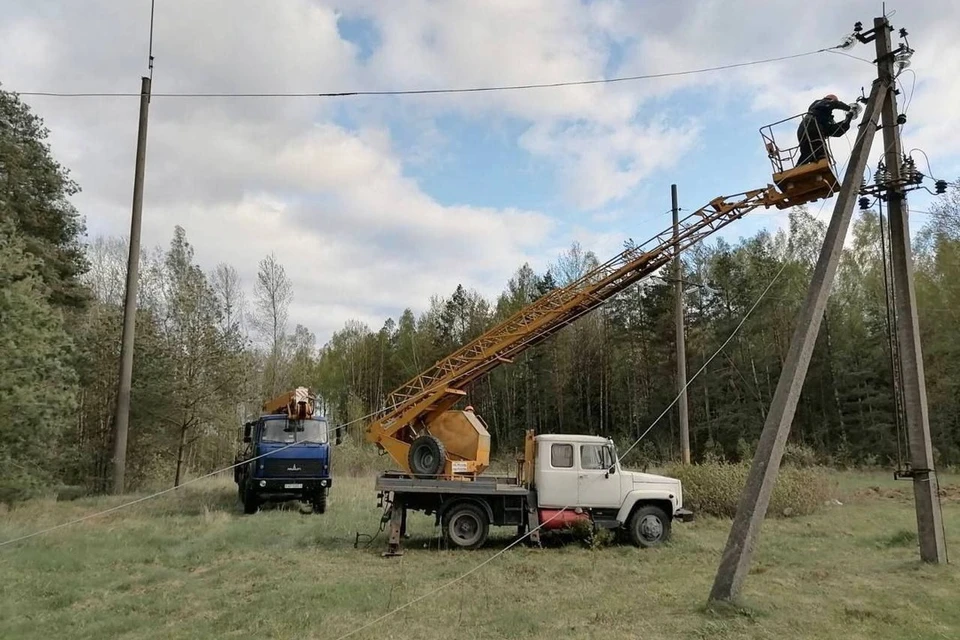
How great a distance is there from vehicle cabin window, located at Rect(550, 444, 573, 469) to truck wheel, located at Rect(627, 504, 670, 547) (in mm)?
1490

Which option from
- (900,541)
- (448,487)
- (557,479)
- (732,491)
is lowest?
(900,541)

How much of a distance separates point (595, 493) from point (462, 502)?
2365 mm

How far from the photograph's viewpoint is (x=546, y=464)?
11617 millimetres

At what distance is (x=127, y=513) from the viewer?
15477 mm

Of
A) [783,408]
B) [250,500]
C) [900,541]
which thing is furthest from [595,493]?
[250,500]

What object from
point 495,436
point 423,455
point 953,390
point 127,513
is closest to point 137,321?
point 127,513

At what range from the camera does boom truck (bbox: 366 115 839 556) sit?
444 inches

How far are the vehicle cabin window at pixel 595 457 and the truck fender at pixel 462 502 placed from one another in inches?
71.9

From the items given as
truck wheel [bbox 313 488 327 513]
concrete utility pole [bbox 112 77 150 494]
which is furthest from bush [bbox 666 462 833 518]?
concrete utility pole [bbox 112 77 150 494]

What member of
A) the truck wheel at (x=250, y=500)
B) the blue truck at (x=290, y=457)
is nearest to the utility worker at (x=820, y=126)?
the blue truck at (x=290, y=457)

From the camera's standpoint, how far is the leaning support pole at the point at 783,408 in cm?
685

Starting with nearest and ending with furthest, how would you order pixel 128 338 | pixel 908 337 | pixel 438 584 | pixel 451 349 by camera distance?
pixel 438 584
pixel 908 337
pixel 128 338
pixel 451 349

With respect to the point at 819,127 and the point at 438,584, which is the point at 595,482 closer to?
the point at 438,584

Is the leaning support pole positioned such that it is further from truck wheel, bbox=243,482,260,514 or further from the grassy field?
truck wheel, bbox=243,482,260,514
